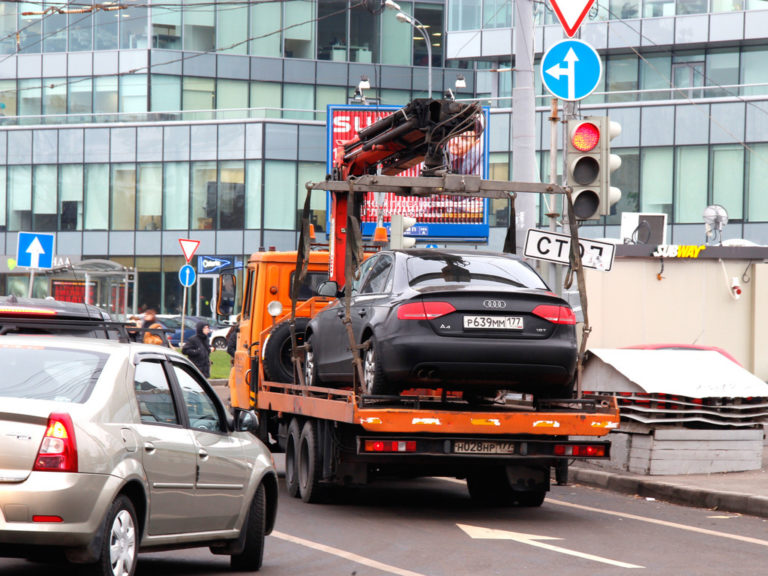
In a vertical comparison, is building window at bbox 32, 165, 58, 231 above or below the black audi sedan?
above

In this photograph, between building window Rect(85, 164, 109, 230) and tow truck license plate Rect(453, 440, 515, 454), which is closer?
tow truck license plate Rect(453, 440, 515, 454)

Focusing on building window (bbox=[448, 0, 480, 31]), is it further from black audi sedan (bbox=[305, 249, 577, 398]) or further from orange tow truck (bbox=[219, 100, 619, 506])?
black audi sedan (bbox=[305, 249, 577, 398])

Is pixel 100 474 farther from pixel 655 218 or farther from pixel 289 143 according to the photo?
pixel 289 143

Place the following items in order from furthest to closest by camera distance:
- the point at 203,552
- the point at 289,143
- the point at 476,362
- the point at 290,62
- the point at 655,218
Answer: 1. the point at 290,62
2. the point at 289,143
3. the point at 655,218
4. the point at 476,362
5. the point at 203,552

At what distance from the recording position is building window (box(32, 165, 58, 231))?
62188mm

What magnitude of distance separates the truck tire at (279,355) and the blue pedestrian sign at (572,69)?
3813 millimetres

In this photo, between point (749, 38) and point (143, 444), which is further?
point (749, 38)

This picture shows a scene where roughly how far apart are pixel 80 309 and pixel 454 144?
24877mm

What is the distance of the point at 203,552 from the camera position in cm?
967

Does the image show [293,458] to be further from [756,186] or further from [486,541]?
[756,186]

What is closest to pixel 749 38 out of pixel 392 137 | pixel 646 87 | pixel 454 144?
pixel 646 87

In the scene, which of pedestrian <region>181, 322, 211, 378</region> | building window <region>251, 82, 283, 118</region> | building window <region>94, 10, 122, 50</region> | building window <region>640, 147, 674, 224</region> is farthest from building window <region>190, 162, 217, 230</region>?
pedestrian <region>181, 322, 211, 378</region>

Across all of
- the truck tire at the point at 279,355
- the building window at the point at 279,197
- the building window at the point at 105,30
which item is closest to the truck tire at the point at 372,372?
the truck tire at the point at 279,355

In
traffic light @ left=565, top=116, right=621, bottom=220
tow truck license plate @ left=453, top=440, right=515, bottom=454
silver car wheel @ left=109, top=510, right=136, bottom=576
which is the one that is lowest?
tow truck license plate @ left=453, top=440, right=515, bottom=454
